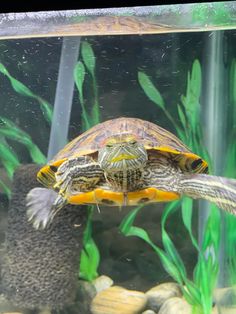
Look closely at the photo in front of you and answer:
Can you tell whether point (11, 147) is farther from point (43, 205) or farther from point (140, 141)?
point (140, 141)

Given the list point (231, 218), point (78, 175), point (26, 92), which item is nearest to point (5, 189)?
point (26, 92)

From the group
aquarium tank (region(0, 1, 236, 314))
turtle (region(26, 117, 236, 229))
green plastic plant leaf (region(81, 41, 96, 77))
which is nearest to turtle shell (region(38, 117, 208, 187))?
turtle (region(26, 117, 236, 229))

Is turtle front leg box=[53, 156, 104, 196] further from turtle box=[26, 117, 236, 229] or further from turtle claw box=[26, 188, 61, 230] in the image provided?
turtle claw box=[26, 188, 61, 230]

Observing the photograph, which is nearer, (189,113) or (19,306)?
(19,306)

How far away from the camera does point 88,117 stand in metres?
3.13

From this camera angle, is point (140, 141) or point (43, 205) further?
point (43, 205)

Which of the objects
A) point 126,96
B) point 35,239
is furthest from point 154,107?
point 35,239

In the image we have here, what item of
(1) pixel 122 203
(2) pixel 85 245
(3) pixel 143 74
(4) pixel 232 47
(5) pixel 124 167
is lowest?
(2) pixel 85 245

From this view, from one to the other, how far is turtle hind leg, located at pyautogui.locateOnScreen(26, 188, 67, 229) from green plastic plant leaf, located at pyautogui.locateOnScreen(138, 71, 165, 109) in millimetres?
1153

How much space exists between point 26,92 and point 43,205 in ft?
3.71

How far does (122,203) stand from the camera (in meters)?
2.17

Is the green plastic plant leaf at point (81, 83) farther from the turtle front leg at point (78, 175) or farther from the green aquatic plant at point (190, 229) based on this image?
the turtle front leg at point (78, 175)

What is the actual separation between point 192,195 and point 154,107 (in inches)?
46.8

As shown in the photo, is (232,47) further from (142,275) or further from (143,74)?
(142,275)
